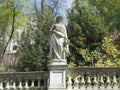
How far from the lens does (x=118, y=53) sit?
20594 mm

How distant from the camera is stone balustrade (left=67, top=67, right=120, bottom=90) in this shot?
10227 mm

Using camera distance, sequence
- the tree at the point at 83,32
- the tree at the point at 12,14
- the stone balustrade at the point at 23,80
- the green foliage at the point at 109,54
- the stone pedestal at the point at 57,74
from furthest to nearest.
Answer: the tree at the point at 12,14
the tree at the point at 83,32
the green foliage at the point at 109,54
the stone balustrade at the point at 23,80
the stone pedestal at the point at 57,74

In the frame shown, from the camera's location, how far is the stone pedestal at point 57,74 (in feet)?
33.3

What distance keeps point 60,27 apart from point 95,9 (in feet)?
67.3

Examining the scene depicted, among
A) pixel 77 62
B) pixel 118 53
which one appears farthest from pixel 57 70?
pixel 77 62

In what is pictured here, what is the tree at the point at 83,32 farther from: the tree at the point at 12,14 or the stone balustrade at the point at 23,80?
the stone balustrade at the point at 23,80

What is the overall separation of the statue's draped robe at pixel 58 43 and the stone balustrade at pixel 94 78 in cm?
66

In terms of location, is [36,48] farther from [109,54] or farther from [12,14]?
[109,54]

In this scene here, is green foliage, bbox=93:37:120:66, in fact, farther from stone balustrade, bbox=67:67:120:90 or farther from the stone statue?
the stone statue

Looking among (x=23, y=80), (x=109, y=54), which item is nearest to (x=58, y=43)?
(x=23, y=80)

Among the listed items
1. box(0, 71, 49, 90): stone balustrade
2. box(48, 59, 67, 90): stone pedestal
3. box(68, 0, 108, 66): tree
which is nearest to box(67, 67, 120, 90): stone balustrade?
box(48, 59, 67, 90): stone pedestal

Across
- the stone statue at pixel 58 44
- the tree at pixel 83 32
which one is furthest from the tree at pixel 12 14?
the stone statue at pixel 58 44

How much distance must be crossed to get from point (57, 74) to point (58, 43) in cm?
103

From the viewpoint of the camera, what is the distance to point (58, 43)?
10.4 meters
